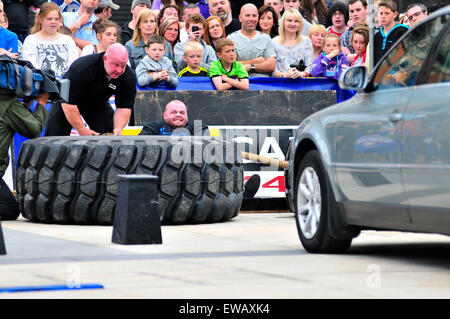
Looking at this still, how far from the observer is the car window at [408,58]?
7168 mm

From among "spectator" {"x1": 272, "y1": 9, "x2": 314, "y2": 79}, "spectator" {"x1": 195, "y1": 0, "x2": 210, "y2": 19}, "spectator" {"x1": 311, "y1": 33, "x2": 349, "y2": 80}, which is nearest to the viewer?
"spectator" {"x1": 311, "y1": 33, "x2": 349, "y2": 80}

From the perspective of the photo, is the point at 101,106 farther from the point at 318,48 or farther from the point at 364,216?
the point at 364,216

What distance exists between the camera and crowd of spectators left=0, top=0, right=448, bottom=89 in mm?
14016

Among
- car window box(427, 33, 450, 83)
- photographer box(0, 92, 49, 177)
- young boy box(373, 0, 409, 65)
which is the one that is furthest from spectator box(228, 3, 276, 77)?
car window box(427, 33, 450, 83)

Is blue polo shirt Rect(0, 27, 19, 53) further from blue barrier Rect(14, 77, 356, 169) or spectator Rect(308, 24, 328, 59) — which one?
spectator Rect(308, 24, 328, 59)

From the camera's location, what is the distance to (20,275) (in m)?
6.55

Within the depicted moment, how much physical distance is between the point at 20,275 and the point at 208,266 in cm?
129

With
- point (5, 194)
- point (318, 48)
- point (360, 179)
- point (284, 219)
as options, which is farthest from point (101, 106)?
point (360, 179)

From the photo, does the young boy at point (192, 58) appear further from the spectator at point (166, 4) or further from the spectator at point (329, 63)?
the spectator at point (166, 4)

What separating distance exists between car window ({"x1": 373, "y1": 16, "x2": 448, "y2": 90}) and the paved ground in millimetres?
1303

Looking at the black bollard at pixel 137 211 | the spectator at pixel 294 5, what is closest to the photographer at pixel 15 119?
the black bollard at pixel 137 211

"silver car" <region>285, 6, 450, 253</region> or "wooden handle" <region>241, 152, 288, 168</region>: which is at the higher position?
"silver car" <region>285, 6, 450, 253</region>

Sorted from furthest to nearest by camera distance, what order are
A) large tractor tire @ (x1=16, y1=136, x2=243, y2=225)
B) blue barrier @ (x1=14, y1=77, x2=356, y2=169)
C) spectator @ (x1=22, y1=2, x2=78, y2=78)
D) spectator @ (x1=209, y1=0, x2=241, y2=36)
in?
spectator @ (x1=209, y1=0, x2=241, y2=36), spectator @ (x1=22, y1=2, x2=78, y2=78), blue barrier @ (x1=14, y1=77, x2=356, y2=169), large tractor tire @ (x1=16, y1=136, x2=243, y2=225)

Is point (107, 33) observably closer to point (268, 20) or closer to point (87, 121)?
point (87, 121)
